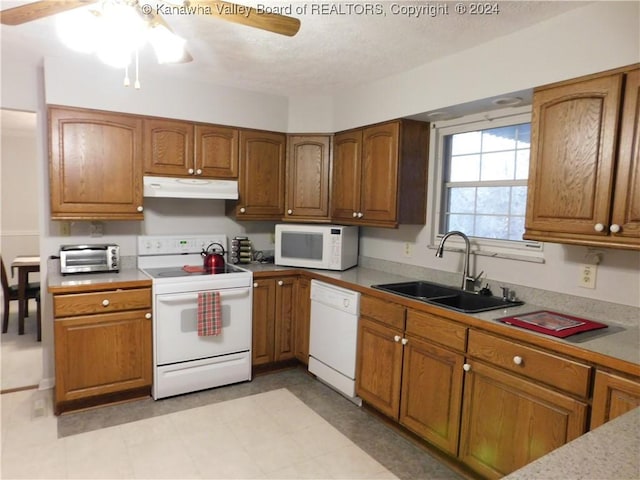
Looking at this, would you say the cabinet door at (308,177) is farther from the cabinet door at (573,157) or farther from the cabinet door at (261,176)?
the cabinet door at (573,157)

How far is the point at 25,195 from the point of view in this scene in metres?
5.85

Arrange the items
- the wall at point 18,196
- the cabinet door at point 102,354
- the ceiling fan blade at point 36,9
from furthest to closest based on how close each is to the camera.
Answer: the wall at point 18,196 → the cabinet door at point 102,354 → the ceiling fan blade at point 36,9

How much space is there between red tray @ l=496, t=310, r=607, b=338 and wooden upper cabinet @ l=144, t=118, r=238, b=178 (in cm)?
238

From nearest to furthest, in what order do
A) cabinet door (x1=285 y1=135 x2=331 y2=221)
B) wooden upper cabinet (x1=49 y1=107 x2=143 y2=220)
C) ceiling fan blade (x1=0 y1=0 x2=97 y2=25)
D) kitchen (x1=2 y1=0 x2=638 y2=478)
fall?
1. ceiling fan blade (x1=0 y1=0 x2=97 y2=25)
2. kitchen (x1=2 y1=0 x2=638 y2=478)
3. wooden upper cabinet (x1=49 y1=107 x2=143 y2=220)
4. cabinet door (x1=285 y1=135 x2=331 y2=221)

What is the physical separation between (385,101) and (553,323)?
74.9 inches

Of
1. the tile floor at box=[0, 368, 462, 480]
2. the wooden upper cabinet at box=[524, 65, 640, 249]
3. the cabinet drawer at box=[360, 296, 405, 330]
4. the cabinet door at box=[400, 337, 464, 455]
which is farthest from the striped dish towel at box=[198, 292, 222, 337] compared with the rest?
the wooden upper cabinet at box=[524, 65, 640, 249]

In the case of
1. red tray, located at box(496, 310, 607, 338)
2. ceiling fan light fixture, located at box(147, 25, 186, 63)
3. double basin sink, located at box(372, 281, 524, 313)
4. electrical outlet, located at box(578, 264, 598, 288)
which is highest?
ceiling fan light fixture, located at box(147, 25, 186, 63)

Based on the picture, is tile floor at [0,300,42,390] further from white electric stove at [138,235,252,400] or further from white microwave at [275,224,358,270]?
white microwave at [275,224,358,270]

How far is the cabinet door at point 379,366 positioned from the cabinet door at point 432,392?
66mm

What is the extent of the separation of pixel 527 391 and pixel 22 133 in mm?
6630

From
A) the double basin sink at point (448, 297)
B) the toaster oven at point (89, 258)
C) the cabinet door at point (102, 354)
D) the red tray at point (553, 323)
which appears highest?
the toaster oven at point (89, 258)

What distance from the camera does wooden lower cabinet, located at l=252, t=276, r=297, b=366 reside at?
11.0ft

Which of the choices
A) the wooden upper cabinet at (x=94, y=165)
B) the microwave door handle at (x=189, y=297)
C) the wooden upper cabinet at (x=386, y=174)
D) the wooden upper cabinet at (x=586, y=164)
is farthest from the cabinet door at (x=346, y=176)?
the wooden upper cabinet at (x=94, y=165)

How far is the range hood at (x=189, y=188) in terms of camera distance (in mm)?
3090
